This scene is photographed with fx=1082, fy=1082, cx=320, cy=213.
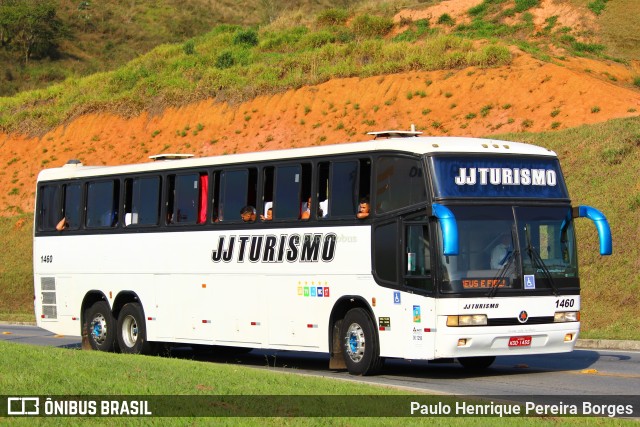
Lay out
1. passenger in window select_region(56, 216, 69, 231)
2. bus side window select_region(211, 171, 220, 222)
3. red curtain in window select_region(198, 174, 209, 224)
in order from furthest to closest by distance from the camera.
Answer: passenger in window select_region(56, 216, 69, 231) < red curtain in window select_region(198, 174, 209, 224) < bus side window select_region(211, 171, 220, 222)

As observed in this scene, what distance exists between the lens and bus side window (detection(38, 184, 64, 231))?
76.5 feet

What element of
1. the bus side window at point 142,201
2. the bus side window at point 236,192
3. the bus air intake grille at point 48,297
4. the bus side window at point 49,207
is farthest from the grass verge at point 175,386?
the bus side window at point 49,207

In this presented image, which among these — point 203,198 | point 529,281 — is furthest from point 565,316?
point 203,198

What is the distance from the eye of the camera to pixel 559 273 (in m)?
16.0

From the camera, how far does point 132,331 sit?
21453 millimetres

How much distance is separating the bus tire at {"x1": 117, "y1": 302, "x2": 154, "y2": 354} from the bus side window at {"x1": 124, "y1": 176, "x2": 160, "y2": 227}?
1.69 metres

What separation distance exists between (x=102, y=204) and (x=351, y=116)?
95.1 ft

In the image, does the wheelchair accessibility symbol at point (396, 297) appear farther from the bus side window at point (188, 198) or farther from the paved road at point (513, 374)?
the bus side window at point (188, 198)

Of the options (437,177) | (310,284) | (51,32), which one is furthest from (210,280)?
(51,32)

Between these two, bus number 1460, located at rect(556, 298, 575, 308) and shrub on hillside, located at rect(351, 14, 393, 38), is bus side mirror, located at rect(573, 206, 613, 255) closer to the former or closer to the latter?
bus number 1460, located at rect(556, 298, 575, 308)

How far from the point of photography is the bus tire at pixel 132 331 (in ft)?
68.8

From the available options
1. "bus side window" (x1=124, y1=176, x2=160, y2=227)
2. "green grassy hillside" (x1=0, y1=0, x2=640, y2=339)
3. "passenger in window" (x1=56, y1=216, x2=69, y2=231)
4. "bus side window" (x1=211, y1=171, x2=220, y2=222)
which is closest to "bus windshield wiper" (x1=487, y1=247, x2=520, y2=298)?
"bus side window" (x1=211, y1=171, x2=220, y2=222)

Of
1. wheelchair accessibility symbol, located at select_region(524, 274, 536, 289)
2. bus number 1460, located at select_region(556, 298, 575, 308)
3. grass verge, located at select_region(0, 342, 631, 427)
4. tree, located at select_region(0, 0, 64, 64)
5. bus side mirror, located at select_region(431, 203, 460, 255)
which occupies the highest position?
tree, located at select_region(0, 0, 64, 64)

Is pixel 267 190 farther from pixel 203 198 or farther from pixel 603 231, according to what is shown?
pixel 603 231
